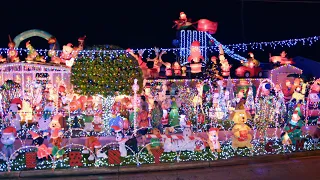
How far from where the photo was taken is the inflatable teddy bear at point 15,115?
1277cm

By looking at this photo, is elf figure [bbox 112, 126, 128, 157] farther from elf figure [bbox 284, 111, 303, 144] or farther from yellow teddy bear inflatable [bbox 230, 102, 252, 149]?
elf figure [bbox 284, 111, 303, 144]

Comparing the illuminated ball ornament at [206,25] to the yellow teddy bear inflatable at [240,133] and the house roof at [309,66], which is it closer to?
the house roof at [309,66]

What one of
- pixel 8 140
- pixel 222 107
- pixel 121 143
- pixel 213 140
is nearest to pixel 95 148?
pixel 121 143

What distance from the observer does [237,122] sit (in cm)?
1008

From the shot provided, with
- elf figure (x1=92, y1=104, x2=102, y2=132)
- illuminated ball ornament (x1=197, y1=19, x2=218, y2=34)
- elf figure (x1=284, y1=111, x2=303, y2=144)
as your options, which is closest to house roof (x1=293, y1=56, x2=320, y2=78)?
illuminated ball ornament (x1=197, y1=19, x2=218, y2=34)

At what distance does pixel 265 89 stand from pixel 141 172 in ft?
37.2

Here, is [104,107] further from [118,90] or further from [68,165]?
[68,165]

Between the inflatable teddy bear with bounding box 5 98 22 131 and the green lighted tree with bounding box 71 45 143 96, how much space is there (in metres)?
2.63

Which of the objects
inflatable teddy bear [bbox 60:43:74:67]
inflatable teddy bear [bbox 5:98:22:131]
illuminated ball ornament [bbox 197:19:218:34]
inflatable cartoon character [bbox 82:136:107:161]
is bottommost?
inflatable cartoon character [bbox 82:136:107:161]

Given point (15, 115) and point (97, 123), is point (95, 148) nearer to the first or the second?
point (97, 123)

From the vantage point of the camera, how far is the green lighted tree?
1384 centimetres

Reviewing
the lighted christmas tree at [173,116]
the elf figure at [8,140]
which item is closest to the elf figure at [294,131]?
the lighted christmas tree at [173,116]

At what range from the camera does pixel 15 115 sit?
13.1m

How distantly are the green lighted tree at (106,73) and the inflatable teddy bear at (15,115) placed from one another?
2.63 m
